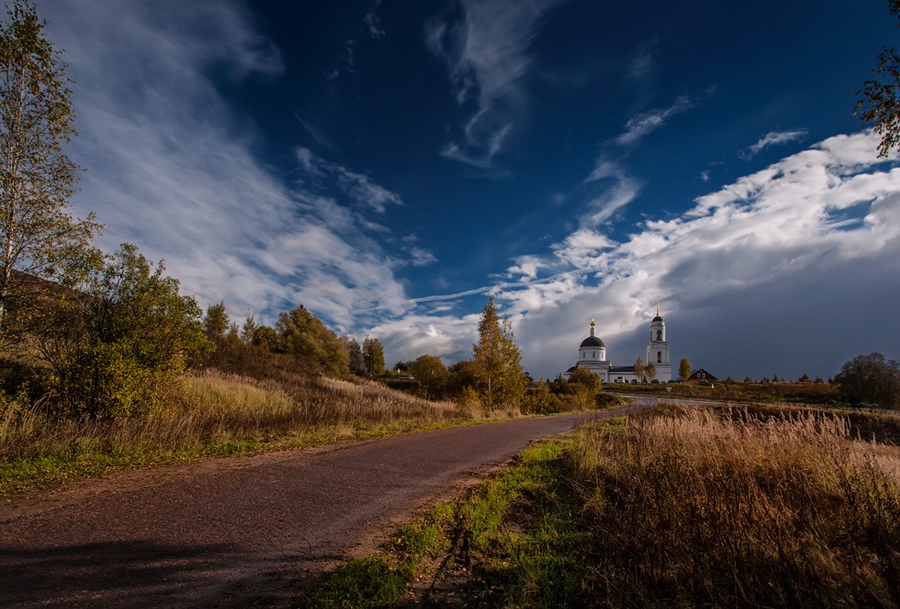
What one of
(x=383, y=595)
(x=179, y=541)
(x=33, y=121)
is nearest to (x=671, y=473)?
(x=383, y=595)

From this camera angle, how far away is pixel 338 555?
4102mm

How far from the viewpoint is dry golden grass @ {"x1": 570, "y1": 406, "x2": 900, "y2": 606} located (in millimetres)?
3029

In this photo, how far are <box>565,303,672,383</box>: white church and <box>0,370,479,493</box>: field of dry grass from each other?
116223 millimetres

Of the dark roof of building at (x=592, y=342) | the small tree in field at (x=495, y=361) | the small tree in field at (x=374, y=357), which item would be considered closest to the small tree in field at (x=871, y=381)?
the small tree in field at (x=495, y=361)

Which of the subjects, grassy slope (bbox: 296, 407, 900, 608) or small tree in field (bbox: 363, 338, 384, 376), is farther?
small tree in field (bbox: 363, 338, 384, 376)

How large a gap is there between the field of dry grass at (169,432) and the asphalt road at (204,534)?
183 centimetres

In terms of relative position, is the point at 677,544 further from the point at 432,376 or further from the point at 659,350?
the point at 659,350

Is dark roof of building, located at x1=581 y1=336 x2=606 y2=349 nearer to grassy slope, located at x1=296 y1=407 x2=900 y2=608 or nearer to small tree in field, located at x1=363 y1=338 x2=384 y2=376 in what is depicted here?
small tree in field, located at x1=363 y1=338 x2=384 y2=376

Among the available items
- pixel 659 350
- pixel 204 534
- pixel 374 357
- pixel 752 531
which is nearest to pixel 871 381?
pixel 752 531

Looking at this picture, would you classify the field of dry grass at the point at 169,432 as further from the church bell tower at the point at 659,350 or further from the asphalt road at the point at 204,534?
the church bell tower at the point at 659,350

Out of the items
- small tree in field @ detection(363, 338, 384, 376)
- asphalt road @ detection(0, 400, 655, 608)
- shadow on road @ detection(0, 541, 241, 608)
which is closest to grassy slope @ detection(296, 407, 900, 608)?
asphalt road @ detection(0, 400, 655, 608)

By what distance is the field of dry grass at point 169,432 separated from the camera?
6.77 m

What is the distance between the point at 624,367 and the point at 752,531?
5499 inches

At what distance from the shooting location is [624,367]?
13112 centimetres
